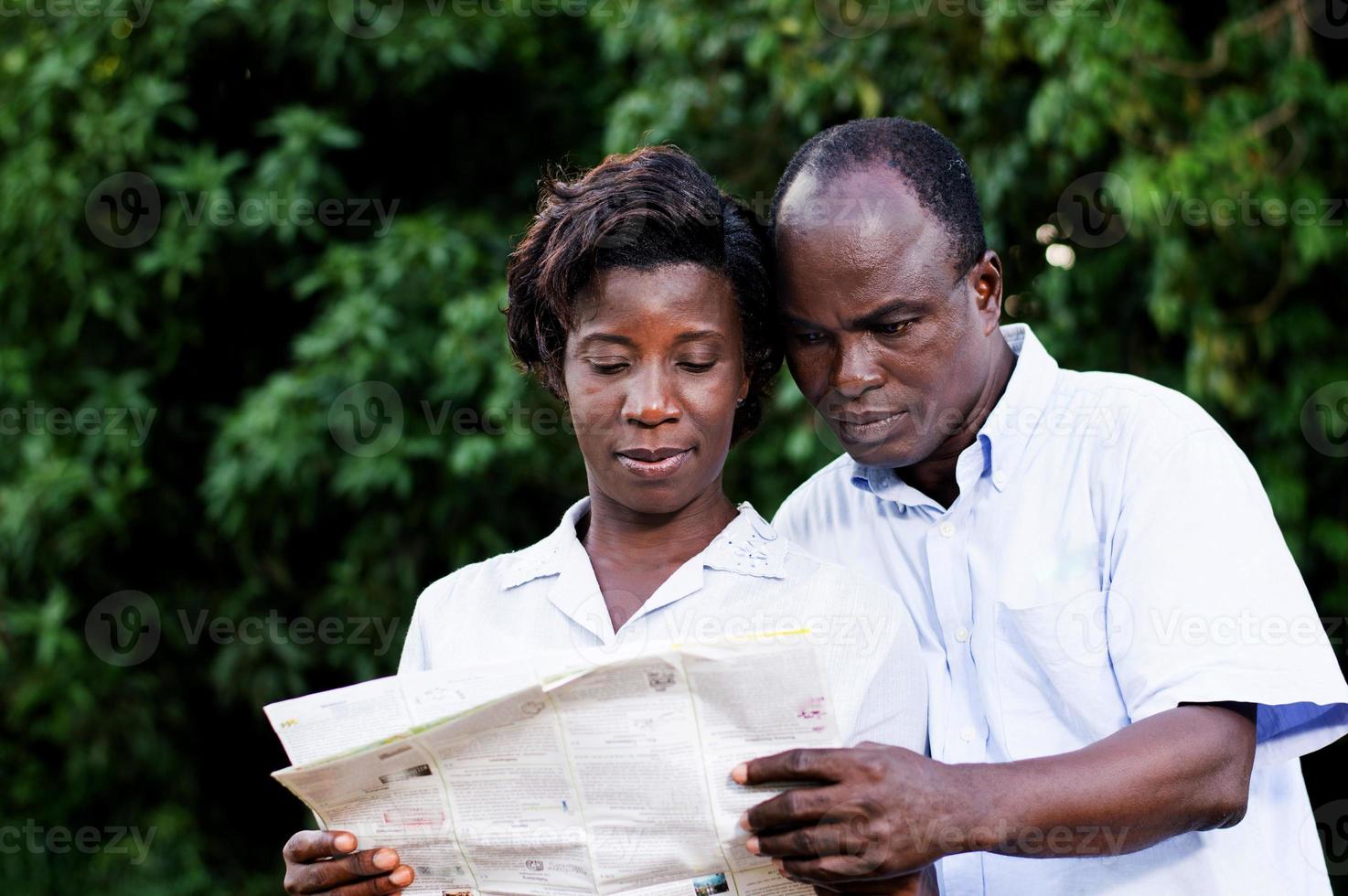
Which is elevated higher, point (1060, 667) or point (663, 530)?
point (663, 530)

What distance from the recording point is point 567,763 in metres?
1.75

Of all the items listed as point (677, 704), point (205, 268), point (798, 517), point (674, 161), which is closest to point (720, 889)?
point (677, 704)

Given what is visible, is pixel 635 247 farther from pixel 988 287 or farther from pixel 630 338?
pixel 988 287

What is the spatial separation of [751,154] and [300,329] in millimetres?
2129

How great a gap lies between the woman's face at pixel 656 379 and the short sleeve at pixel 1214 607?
647mm

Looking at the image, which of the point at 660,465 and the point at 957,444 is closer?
the point at 660,465

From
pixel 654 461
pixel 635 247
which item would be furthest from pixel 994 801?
pixel 635 247

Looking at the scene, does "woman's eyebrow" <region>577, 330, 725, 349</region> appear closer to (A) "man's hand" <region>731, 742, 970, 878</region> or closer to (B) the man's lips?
(B) the man's lips

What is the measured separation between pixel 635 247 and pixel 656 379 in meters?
0.20

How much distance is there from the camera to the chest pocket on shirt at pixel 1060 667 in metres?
2.06

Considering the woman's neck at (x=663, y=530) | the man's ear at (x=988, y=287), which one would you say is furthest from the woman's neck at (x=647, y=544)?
the man's ear at (x=988, y=287)

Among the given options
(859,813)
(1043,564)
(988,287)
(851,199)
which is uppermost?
(851,199)

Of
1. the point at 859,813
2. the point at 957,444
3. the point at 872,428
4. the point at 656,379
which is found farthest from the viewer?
the point at 957,444

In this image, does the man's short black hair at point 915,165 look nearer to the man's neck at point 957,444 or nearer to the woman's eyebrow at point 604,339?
the man's neck at point 957,444
